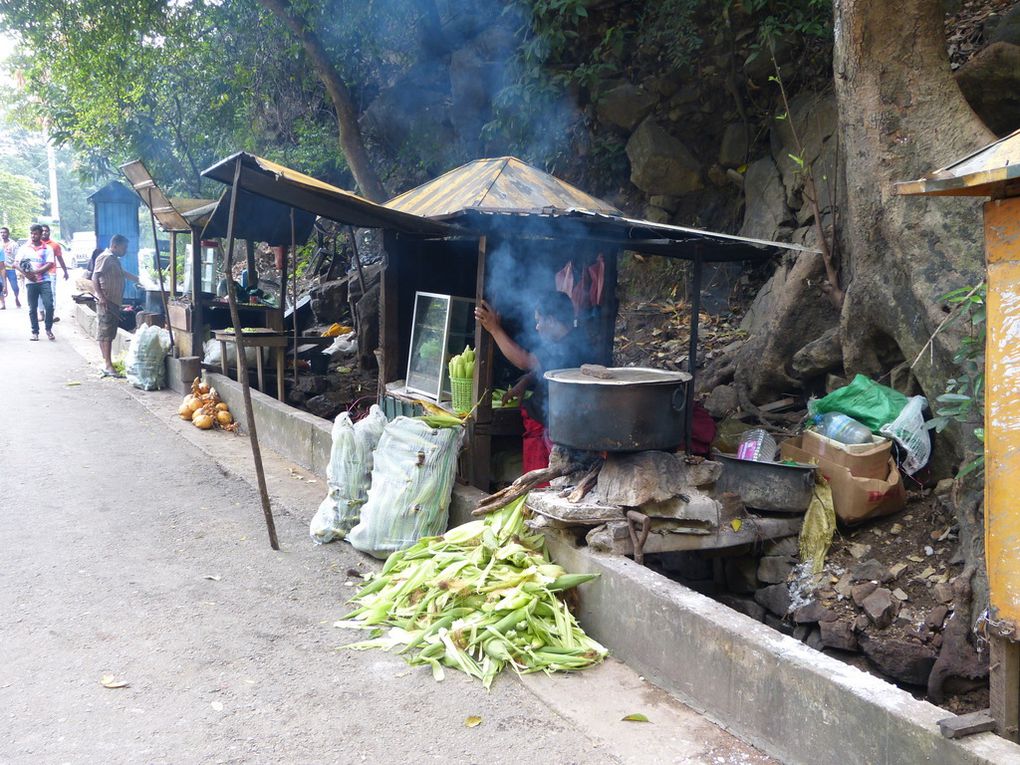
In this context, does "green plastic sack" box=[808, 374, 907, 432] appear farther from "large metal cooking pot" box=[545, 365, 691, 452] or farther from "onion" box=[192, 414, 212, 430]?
"onion" box=[192, 414, 212, 430]

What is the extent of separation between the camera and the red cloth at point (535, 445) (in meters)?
6.38

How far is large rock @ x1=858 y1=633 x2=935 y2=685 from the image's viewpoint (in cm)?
471

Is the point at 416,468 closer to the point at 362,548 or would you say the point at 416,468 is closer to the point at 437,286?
the point at 362,548

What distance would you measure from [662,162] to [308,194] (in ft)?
25.7

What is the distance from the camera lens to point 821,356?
7664 mm

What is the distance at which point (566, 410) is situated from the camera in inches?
202

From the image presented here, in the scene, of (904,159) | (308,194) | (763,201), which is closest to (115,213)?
(763,201)

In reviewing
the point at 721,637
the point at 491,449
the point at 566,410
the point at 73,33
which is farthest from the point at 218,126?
the point at 721,637

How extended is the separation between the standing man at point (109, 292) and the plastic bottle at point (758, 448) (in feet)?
35.7

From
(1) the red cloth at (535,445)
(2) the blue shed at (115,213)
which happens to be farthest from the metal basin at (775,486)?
(2) the blue shed at (115,213)

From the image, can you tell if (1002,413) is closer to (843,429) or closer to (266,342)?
(843,429)

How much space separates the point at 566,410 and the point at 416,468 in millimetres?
1361

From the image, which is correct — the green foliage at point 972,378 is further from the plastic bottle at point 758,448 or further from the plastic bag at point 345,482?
the plastic bag at point 345,482

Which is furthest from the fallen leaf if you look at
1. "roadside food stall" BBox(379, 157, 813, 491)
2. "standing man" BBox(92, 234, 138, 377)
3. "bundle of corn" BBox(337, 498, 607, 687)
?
"standing man" BBox(92, 234, 138, 377)
